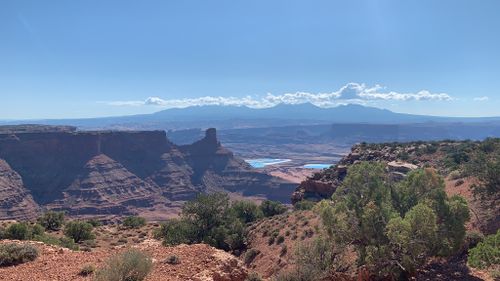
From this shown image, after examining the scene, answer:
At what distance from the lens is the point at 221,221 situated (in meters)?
Answer: 36.2

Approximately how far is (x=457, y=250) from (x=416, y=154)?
37211 mm

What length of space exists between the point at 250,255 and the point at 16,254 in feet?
61.1

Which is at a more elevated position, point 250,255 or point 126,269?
point 126,269

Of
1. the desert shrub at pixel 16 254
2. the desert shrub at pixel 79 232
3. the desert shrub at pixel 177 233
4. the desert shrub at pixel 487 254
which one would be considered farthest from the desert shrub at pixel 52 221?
the desert shrub at pixel 487 254

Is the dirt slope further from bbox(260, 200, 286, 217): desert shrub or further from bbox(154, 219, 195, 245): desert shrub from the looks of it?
bbox(260, 200, 286, 217): desert shrub

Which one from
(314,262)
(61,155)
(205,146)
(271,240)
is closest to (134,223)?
(271,240)

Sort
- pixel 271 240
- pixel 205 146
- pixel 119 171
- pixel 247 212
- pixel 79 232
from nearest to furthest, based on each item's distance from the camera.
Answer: pixel 271 240, pixel 79 232, pixel 247 212, pixel 119 171, pixel 205 146

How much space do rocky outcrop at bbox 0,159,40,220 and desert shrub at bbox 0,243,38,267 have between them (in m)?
88.6

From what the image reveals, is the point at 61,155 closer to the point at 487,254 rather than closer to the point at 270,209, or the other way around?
the point at 270,209

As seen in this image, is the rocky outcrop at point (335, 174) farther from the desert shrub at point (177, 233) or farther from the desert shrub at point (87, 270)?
the desert shrub at point (87, 270)

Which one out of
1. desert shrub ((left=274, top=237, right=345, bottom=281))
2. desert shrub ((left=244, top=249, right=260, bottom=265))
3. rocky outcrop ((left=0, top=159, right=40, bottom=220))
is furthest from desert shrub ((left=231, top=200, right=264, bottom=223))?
rocky outcrop ((left=0, top=159, right=40, bottom=220))

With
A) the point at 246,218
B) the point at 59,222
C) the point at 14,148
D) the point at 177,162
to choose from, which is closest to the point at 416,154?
the point at 246,218

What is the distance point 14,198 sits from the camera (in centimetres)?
10475

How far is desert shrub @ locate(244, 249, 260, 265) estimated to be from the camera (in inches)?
1263
